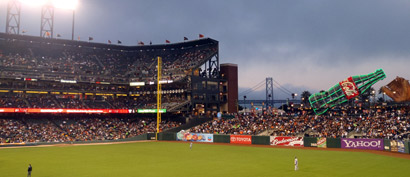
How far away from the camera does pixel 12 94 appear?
67.9 meters

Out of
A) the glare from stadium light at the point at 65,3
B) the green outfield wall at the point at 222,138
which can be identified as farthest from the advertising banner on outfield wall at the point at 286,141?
the glare from stadium light at the point at 65,3

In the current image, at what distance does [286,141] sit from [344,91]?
14.8 meters

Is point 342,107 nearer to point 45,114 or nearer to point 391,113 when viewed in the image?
point 391,113

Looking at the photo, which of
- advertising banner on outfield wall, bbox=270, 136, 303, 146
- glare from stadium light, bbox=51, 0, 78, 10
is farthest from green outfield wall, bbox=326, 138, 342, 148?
glare from stadium light, bbox=51, 0, 78, 10

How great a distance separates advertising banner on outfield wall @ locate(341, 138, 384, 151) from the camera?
38.8 meters

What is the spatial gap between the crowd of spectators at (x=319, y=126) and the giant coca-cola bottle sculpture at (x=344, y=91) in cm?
275

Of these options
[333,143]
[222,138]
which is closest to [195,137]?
[222,138]

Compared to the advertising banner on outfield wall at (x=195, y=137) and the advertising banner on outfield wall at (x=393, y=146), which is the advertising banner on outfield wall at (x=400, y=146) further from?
the advertising banner on outfield wall at (x=195, y=137)

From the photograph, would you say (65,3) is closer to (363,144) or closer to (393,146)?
(363,144)

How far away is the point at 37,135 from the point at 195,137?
29.3 meters

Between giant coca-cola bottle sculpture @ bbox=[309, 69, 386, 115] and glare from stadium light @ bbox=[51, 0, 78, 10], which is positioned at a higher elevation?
glare from stadium light @ bbox=[51, 0, 78, 10]

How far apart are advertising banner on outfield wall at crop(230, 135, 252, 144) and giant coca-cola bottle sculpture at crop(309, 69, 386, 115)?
14687mm

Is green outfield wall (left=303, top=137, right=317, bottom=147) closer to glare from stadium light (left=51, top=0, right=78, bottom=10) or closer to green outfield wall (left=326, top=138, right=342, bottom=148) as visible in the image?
green outfield wall (left=326, top=138, right=342, bottom=148)

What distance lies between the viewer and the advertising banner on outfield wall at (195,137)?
190ft
